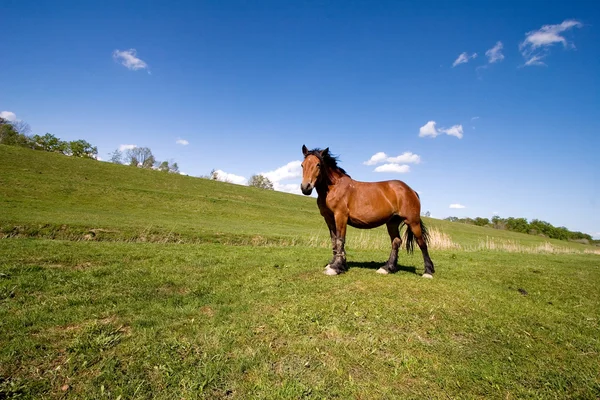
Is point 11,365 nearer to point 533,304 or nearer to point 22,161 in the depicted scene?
point 533,304

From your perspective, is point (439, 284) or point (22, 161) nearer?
point (439, 284)

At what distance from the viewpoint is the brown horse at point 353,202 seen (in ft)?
23.5

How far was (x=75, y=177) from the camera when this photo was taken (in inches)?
1526

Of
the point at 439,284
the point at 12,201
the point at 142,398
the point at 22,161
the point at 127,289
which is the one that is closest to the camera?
the point at 142,398

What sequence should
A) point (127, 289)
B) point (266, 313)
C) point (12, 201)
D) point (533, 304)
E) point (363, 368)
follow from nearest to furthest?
point (363, 368), point (266, 313), point (127, 289), point (533, 304), point (12, 201)

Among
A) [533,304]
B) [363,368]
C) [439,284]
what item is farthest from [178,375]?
[533,304]

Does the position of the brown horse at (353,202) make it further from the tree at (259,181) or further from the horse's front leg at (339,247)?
the tree at (259,181)

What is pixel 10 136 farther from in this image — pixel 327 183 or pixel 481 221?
pixel 481 221

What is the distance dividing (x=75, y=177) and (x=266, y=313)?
45163 millimetres

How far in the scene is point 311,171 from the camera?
6891 mm

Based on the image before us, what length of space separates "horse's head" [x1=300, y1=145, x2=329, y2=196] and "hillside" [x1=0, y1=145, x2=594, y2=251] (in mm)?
12730

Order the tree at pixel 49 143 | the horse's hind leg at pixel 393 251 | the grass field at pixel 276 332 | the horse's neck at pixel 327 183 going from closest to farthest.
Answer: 1. the grass field at pixel 276 332
2. the horse's neck at pixel 327 183
3. the horse's hind leg at pixel 393 251
4. the tree at pixel 49 143

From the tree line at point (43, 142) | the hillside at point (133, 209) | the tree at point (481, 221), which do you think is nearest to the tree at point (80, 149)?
the tree line at point (43, 142)

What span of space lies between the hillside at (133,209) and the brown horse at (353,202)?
11.7 meters
